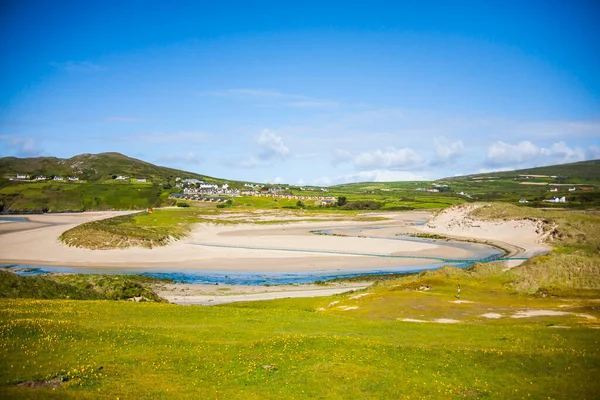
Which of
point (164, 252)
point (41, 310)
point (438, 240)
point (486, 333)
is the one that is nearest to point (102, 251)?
point (164, 252)

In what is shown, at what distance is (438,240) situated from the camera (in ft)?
384

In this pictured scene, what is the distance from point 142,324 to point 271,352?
991 cm

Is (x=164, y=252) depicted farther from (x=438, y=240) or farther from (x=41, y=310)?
(x=438, y=240)

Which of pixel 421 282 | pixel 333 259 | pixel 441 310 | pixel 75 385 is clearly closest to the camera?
pixel 75 385

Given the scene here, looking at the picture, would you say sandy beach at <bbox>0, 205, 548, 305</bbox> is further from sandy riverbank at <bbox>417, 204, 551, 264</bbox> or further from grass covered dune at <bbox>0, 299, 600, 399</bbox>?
grass covered dune at <bbox>0, 299, 600, 399</bbox>

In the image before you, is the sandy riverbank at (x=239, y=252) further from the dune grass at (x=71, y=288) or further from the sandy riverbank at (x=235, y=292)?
the dune grass at (x=71, y=288)

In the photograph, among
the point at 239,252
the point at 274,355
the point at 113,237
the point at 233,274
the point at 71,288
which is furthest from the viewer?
the point at 113,237

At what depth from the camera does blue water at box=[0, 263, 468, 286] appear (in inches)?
2544

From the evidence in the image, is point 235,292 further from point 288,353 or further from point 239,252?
point 288,353

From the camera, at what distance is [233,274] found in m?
69.6

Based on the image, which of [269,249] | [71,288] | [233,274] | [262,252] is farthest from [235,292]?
[269,249]

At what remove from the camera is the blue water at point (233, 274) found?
2544 inches

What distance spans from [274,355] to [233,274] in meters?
50.8

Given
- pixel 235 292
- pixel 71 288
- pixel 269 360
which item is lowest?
pixel 235 292
